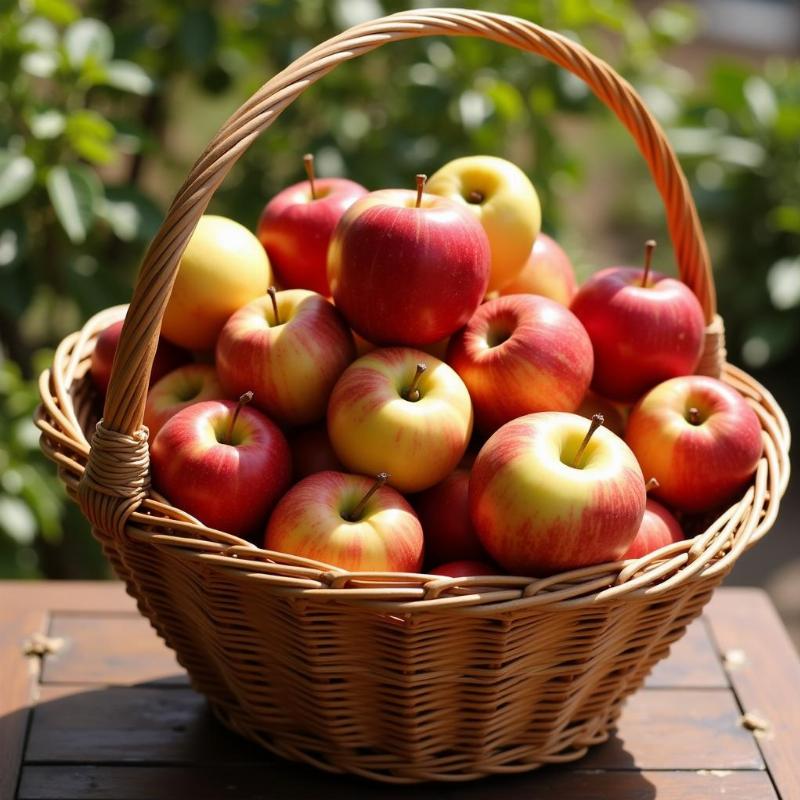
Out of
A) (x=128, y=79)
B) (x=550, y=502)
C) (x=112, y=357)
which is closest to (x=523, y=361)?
(x=550, y=502)

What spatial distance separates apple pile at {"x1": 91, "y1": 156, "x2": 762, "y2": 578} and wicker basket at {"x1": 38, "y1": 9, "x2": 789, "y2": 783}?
5cm

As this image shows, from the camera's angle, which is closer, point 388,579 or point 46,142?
point 388,579

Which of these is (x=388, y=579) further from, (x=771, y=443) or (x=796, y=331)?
(x=796, y=331)

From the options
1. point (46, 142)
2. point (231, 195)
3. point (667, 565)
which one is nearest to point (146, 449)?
point (667, 565)

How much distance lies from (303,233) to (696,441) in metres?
0.51

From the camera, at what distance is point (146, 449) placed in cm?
103

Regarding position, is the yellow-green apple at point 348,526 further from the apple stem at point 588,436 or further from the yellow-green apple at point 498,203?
the yellow-green apple at point 498,203

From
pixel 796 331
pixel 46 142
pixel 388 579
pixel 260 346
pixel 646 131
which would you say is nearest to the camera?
pixel 388 579

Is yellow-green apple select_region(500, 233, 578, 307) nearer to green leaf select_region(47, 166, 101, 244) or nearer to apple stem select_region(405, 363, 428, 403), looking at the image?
apple stem select_region(405, 363, 428, 403)

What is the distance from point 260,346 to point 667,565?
18.4 inches

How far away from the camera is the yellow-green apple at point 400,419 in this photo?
3.58ft

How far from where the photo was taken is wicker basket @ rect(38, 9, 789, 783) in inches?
37.6

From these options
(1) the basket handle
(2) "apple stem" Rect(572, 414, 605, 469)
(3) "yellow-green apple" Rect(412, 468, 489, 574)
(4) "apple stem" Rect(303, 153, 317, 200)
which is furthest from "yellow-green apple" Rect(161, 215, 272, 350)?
(2) "apple stem" Rect(572, 414, 605, 469)

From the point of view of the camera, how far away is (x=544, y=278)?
1368mm
